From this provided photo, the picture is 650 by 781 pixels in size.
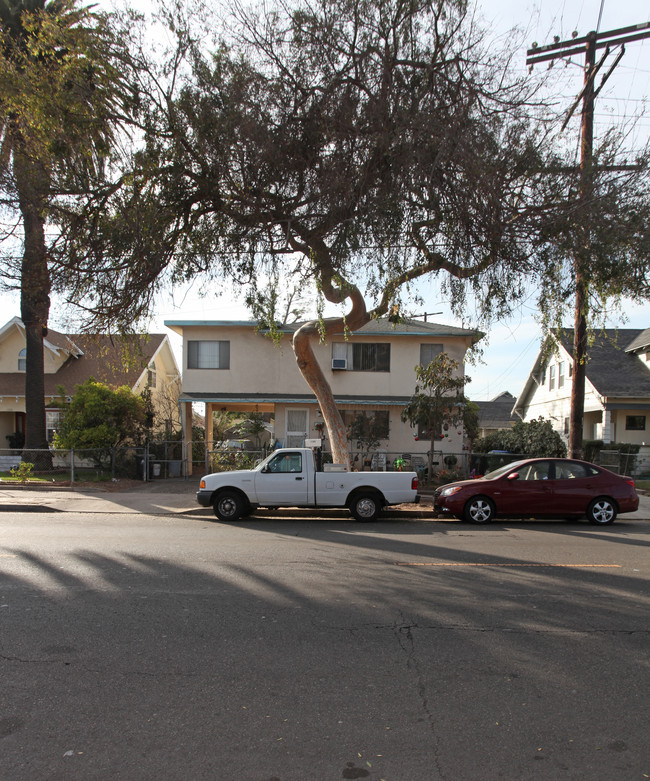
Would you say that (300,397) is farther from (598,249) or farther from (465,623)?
(465,623)

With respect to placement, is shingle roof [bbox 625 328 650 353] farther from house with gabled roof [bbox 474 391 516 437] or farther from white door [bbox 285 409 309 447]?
house with gabled roof [bbox 474 391 516 437]

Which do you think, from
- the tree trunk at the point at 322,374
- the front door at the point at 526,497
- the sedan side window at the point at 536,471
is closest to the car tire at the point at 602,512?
the front door at the point at 526,497

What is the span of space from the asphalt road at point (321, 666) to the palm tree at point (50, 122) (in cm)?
608

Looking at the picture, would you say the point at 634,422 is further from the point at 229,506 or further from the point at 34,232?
the point at 34,232

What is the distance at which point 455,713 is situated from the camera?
3.92m

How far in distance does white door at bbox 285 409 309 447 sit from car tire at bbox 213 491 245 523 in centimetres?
1166

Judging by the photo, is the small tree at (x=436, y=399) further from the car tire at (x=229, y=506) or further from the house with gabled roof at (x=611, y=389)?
the car tire at (x=229, y=506)

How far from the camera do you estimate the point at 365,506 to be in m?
13.0

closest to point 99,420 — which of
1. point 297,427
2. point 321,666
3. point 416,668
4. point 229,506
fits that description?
point 297,427

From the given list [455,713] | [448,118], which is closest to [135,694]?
[455,713]

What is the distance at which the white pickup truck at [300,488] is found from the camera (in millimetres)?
12766

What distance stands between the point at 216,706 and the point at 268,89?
32.8ft

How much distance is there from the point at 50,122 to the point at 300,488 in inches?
324

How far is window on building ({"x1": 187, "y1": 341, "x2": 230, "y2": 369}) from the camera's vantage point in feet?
80.5
